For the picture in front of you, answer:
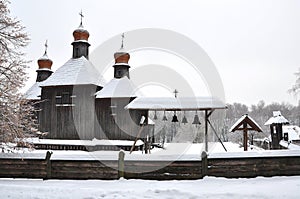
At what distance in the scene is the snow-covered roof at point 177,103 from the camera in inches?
526

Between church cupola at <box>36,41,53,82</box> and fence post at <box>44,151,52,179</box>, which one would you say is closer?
fence post at <box>44,151,52,179</box>

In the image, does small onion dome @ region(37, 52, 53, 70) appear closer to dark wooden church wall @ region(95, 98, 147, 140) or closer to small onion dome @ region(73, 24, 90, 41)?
small onion dome @ region(73, 24, 90, 41)

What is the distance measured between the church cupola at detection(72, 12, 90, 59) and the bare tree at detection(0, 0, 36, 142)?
1604 cm

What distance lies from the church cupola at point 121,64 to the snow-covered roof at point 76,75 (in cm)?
149

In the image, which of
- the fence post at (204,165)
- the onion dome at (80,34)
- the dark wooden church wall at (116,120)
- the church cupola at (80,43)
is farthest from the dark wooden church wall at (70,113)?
the fence post at (204,165)

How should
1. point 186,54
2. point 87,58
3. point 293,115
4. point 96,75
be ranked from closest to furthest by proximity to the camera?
point 186,54 → point 96,75 → point 87,58 → point 293,115

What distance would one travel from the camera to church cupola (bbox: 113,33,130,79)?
78.8ft

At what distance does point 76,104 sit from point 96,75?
3.10 meters

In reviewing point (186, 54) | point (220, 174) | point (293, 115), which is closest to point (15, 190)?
point (220, 174)

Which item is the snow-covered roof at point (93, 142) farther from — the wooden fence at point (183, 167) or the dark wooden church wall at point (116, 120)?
the wooden fence at point (183, 167)

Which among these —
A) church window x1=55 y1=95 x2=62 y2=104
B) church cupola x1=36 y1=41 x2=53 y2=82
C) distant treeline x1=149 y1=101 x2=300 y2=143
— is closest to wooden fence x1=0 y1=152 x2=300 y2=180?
church window x1=55 y1=95 x2=62 y2=104

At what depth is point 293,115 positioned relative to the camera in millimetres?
89812

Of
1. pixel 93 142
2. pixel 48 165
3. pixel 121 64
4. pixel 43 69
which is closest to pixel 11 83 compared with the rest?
pixel 48 165

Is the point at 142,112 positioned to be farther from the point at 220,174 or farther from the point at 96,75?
the point at 220,174
